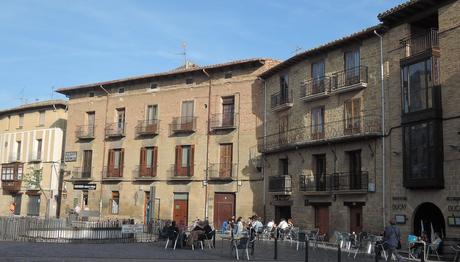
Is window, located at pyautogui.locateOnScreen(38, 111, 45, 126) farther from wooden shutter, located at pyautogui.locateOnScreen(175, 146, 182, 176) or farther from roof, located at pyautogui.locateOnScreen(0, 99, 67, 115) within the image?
wooden shutter, located at pyautogui.locateOnScreen(175, 146, 182, 176)

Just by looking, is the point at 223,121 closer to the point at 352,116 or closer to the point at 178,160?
the point at 178,160

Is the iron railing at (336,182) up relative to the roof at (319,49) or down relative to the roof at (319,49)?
down

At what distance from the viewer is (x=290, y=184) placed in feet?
101

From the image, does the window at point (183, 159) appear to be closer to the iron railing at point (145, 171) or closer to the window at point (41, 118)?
the iron railing at point (145, 171)

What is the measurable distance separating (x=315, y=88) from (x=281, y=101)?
3.44m

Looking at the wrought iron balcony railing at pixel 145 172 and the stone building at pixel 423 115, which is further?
the wrought iron balcony railing at pixel 145 172

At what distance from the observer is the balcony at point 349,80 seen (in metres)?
26.0

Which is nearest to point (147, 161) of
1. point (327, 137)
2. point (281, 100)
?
point (281, 100)

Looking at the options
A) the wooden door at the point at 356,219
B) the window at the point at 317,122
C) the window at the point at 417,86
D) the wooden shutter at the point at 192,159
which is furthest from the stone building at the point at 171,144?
the window at the point at 417,86

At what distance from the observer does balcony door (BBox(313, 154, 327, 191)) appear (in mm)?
28328

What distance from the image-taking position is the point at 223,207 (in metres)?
35.3

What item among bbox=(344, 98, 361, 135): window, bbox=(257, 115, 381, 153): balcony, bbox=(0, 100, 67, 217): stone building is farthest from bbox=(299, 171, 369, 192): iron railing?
bbox=(0, 100, 67, 217): stone building

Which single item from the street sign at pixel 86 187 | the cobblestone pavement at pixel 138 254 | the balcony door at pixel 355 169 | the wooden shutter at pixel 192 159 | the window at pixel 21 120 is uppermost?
the window at pixel 21 120

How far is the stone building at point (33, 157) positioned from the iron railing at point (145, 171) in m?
9.22
